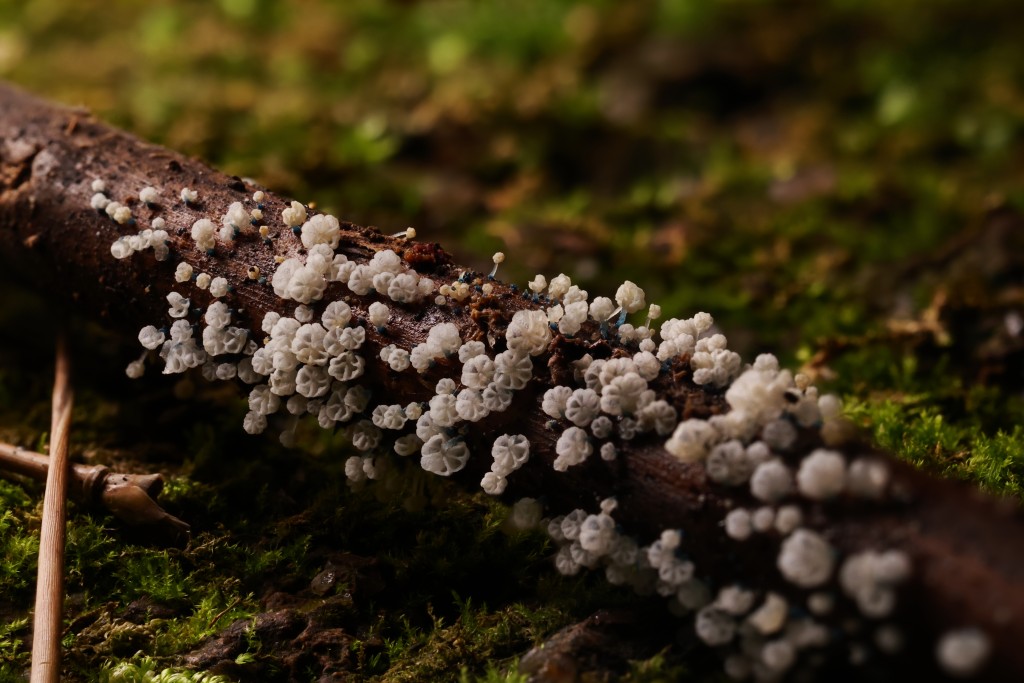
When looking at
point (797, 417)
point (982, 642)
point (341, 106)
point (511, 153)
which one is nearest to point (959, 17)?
point (511, 153)

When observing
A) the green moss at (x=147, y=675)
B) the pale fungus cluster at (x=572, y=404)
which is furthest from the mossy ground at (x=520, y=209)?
the pale fungus cluster at (x=572, y=404)

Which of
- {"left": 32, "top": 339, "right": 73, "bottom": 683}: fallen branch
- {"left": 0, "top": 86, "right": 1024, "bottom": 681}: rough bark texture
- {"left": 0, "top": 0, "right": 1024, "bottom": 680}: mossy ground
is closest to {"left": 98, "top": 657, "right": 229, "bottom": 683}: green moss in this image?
{"left": 0, "top": 0, "right": 1024, "bottom": 680}: mossy ground

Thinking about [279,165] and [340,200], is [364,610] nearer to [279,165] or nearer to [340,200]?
[340,200]

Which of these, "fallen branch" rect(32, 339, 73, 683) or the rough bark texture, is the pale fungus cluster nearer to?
the rough bark texture

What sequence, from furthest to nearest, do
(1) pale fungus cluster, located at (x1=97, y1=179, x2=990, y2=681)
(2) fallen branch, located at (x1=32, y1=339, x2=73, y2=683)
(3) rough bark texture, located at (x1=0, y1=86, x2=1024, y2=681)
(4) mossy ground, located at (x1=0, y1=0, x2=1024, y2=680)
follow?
(4) mossy ground, located at (x1=0, y1=0, x2=1024, y2=680) → (2) fallen branch, located at (x1=32, y1=339, x2=73, y2=683) → (1) pale fungus cluster, located at (x1=97, y1=179, x2=990, y2=681) → (3) rough bark texture, located at (x1=0, y1=86, x2=1024, y2=681)

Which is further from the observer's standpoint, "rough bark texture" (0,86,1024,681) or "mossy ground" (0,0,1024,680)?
"mossy ground" (0,0,1024,680)

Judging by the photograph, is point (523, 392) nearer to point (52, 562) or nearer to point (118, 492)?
point (118, 492)
